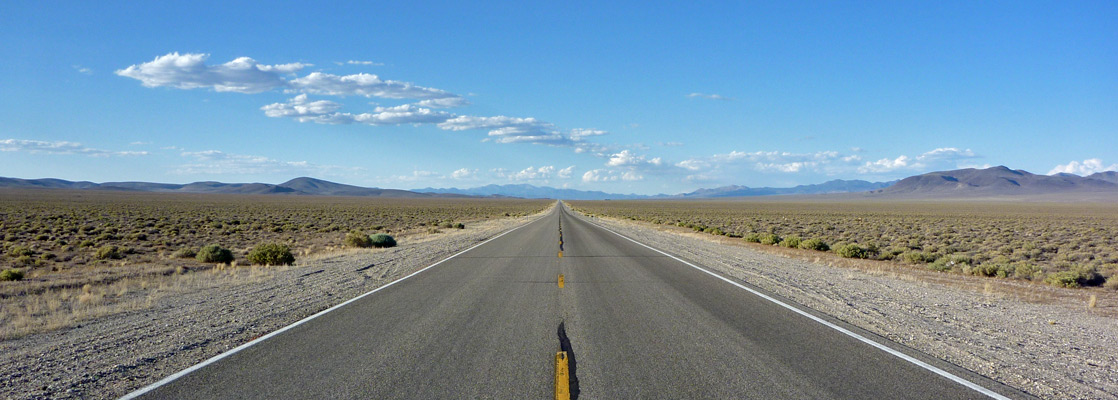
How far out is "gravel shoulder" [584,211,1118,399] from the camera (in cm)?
554

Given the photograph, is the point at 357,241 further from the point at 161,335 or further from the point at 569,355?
the point at 569,355

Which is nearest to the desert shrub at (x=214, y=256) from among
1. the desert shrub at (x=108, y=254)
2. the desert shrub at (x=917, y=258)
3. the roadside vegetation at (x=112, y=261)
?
the roadside vegetation at (x=112, y=261)

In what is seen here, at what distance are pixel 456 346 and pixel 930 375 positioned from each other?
4466 millimetres

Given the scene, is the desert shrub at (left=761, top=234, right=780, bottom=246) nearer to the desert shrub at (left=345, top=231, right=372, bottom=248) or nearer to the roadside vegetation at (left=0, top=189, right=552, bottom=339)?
the roadside vegetation at (left=0, top=189, right=552, bottom=339)

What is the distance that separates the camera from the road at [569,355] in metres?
4.82

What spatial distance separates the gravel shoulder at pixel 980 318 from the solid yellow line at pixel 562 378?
3786 mm

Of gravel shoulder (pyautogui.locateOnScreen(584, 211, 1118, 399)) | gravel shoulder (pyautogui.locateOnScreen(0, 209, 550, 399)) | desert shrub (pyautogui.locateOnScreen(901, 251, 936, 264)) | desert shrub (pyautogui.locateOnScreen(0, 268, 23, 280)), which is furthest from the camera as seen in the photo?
desert shrub (pyautogui.locateOnScreen(901, 251, 936, 264))

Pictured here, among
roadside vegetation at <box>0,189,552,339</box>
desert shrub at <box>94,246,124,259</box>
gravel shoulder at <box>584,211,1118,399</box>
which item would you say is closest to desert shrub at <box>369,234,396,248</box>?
roadside vegetation at <box>0,189,552,339</box>

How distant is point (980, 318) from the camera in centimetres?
830

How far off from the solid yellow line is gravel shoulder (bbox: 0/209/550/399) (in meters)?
3.46

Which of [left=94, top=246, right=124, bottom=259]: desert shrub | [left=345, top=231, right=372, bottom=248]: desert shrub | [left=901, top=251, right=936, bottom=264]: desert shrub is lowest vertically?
[left=94, top=246, right=124, bottom=259]: desert shrub

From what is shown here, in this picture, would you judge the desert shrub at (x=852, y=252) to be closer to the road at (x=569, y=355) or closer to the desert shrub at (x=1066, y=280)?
the desert shrub at (x=1066, y=280)


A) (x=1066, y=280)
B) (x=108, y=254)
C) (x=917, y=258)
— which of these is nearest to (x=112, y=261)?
(x=108, y=254)

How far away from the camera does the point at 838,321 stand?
7.70m
